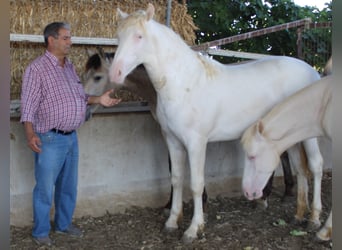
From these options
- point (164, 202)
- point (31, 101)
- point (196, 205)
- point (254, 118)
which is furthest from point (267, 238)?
point (31, 101)

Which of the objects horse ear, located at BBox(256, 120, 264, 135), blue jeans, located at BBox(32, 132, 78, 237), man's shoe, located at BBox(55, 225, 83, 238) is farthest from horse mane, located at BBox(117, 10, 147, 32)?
man's shoe, located at BBox(55, 225, 83, 238)

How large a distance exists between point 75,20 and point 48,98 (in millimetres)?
1817

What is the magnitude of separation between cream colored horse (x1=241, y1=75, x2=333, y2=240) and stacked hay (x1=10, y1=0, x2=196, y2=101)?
2.33m

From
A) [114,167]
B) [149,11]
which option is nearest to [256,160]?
[149,11]

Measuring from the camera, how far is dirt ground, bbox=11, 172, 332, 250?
371 centimetres

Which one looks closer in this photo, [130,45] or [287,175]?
[130,45]

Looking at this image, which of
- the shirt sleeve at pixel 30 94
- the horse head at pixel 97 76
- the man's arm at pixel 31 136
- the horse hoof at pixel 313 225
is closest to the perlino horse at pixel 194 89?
the horse hoof at pixel 313 225

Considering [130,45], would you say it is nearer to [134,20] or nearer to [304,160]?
[134,20]

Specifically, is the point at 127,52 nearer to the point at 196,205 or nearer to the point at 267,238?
the point at 196,205

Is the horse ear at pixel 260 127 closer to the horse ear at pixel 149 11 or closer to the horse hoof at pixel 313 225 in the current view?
the horse hoof at pixel 313 225

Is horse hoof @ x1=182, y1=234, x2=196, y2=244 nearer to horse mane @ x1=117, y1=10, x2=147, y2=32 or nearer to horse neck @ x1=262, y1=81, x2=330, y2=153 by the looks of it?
horse neck @ x1=262, y1=81, x2=330, y2=153

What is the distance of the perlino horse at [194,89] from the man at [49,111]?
466 millimetres

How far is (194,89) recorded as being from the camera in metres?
3.82

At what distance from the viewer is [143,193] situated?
4.83 m
